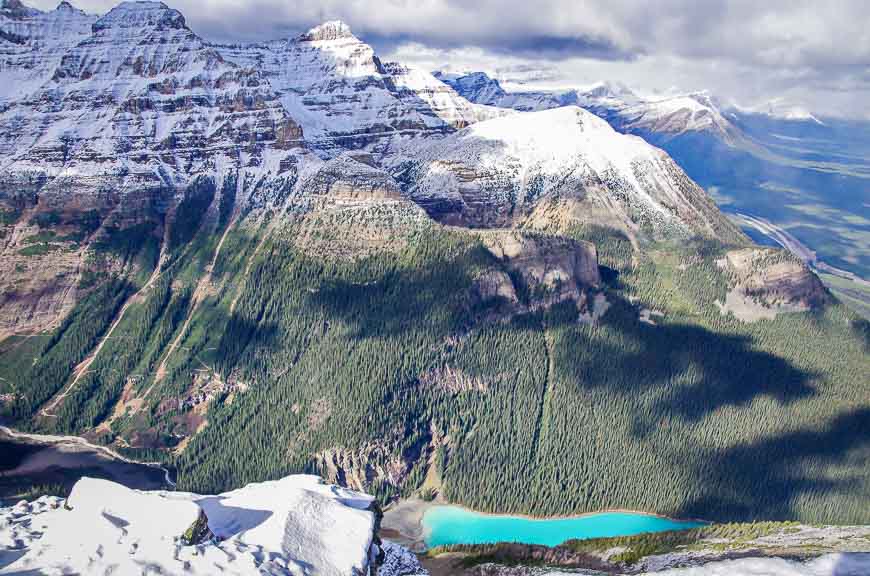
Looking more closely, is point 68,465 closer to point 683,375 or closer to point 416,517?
point 416,517

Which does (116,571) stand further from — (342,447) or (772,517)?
(772,517)

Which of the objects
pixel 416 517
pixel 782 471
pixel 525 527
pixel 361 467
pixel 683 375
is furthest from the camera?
pixel 683 375

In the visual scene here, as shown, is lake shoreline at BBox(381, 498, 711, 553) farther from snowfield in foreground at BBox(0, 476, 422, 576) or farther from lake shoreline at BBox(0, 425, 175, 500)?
snowfield in foreground at BBox(0, 476, 422, 576)

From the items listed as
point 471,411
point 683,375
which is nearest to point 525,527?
point 471,411

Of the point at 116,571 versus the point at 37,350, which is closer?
the point at 116,571

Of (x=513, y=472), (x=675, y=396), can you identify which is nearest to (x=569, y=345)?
(x=675, y=396)

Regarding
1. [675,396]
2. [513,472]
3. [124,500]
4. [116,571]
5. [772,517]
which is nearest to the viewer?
[116,571]
